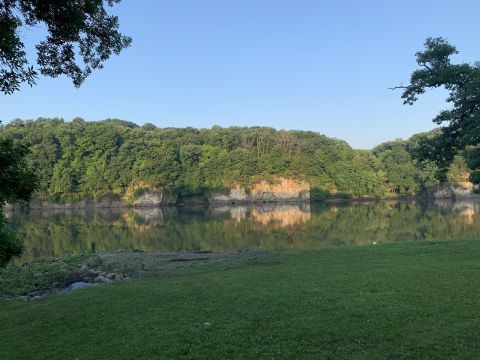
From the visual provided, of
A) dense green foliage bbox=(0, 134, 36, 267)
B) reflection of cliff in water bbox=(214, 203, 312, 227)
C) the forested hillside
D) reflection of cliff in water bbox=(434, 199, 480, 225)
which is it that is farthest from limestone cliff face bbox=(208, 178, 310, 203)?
dense green foliage bbox=(0, 134, 36, 267)

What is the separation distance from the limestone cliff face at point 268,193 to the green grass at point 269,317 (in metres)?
96.6

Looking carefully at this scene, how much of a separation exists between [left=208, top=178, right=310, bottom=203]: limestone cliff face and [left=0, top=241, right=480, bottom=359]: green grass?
317ft

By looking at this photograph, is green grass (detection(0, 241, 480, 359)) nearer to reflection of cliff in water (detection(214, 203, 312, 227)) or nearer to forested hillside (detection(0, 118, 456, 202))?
reflection of cliff in water (detection(214, 203, 312, 227))

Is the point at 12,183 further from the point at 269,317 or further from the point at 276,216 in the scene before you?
the point at 276,216

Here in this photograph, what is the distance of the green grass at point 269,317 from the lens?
7.55m

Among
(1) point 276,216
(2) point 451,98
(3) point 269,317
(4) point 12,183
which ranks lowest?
(1) point 276,216

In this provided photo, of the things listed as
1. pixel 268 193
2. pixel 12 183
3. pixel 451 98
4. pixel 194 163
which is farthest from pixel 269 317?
pixel 194 163

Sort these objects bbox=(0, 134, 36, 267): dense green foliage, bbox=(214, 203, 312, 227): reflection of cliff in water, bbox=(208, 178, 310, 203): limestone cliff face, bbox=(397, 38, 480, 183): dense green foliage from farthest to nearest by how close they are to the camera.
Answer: bbox=(208, 178, 310, 203): limestone cliff face < bbox=(214, 203, 312, 227): reflection of cliff in water < bbox=(397, 38, 480, 183): dense green foliage < bbox=(0, 134, 36, 267): dense green foliage

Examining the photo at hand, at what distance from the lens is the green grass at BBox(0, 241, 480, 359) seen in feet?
24.8

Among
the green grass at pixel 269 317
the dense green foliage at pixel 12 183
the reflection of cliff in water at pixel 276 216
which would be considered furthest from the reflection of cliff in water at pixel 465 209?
the dense green foliage at pixel 12 183

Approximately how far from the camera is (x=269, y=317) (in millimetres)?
9250

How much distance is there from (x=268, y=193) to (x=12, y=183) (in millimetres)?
107116

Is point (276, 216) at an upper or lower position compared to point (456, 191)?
lower

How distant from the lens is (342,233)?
37.3 meters
